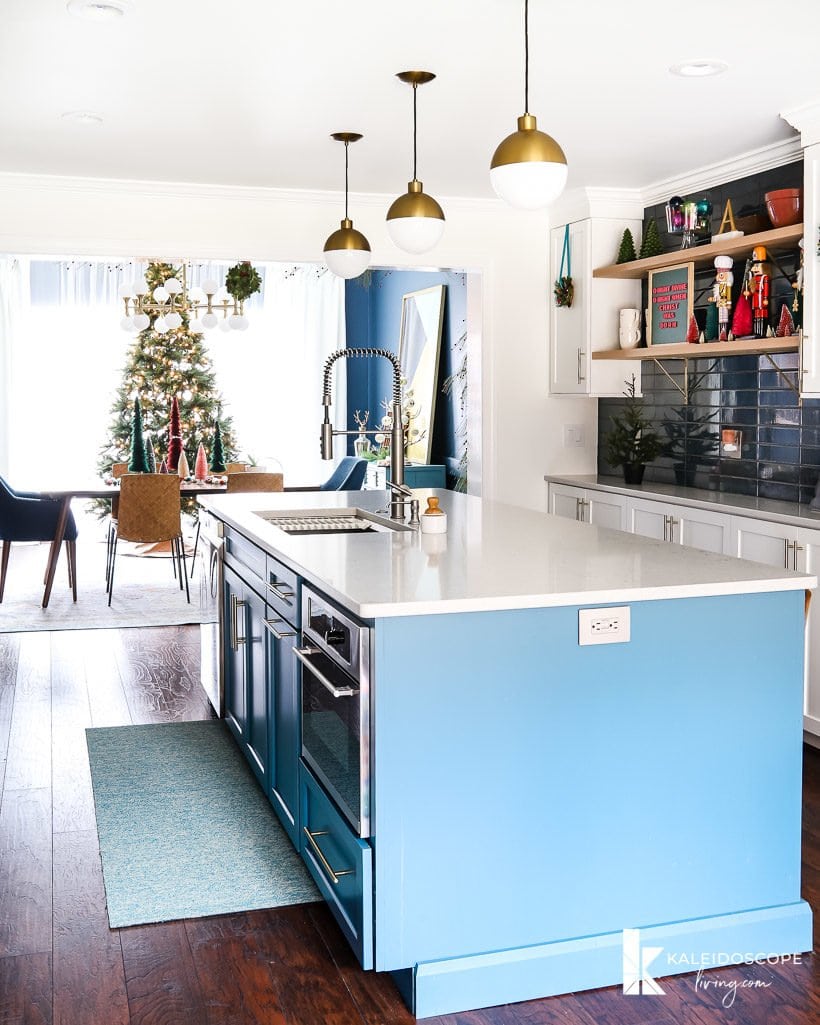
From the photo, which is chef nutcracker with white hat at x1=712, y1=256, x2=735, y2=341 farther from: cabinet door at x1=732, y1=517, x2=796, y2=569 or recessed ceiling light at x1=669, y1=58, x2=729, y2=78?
recessed ceiling light at x1=669, y1=58, x2=729, y2=78

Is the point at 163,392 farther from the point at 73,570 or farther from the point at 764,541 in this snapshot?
the point at 764,541

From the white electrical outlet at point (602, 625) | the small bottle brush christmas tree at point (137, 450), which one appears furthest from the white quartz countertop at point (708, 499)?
the small bottle brush christmas tree at point (137, 450)

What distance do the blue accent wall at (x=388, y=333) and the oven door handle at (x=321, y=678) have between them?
17.1ft

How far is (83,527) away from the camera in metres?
9.99

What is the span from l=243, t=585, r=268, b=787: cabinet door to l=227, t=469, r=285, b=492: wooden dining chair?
338 cm

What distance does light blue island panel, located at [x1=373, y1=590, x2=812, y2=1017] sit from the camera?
91.9 inches

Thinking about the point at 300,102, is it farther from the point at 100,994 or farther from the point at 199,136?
the point at 100,994

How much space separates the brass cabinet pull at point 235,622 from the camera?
12.4 ft

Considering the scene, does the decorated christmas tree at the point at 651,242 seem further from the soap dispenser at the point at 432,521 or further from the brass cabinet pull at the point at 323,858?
the brass cabinet pull at the point at 323,858

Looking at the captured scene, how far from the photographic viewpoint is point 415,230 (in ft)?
12.1

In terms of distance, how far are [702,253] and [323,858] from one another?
135 inches

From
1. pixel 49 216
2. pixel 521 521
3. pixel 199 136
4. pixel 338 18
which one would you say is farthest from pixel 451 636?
pixel 49 216

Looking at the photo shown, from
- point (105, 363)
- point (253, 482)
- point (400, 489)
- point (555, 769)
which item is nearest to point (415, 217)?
point (400, 489)

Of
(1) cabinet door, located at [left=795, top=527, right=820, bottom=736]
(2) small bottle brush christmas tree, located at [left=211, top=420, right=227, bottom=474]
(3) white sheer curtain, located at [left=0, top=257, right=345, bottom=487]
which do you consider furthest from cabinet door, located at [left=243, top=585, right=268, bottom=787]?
(3) white sheer curtain, located at [left=0, top=257, right=345, bottom=487]
